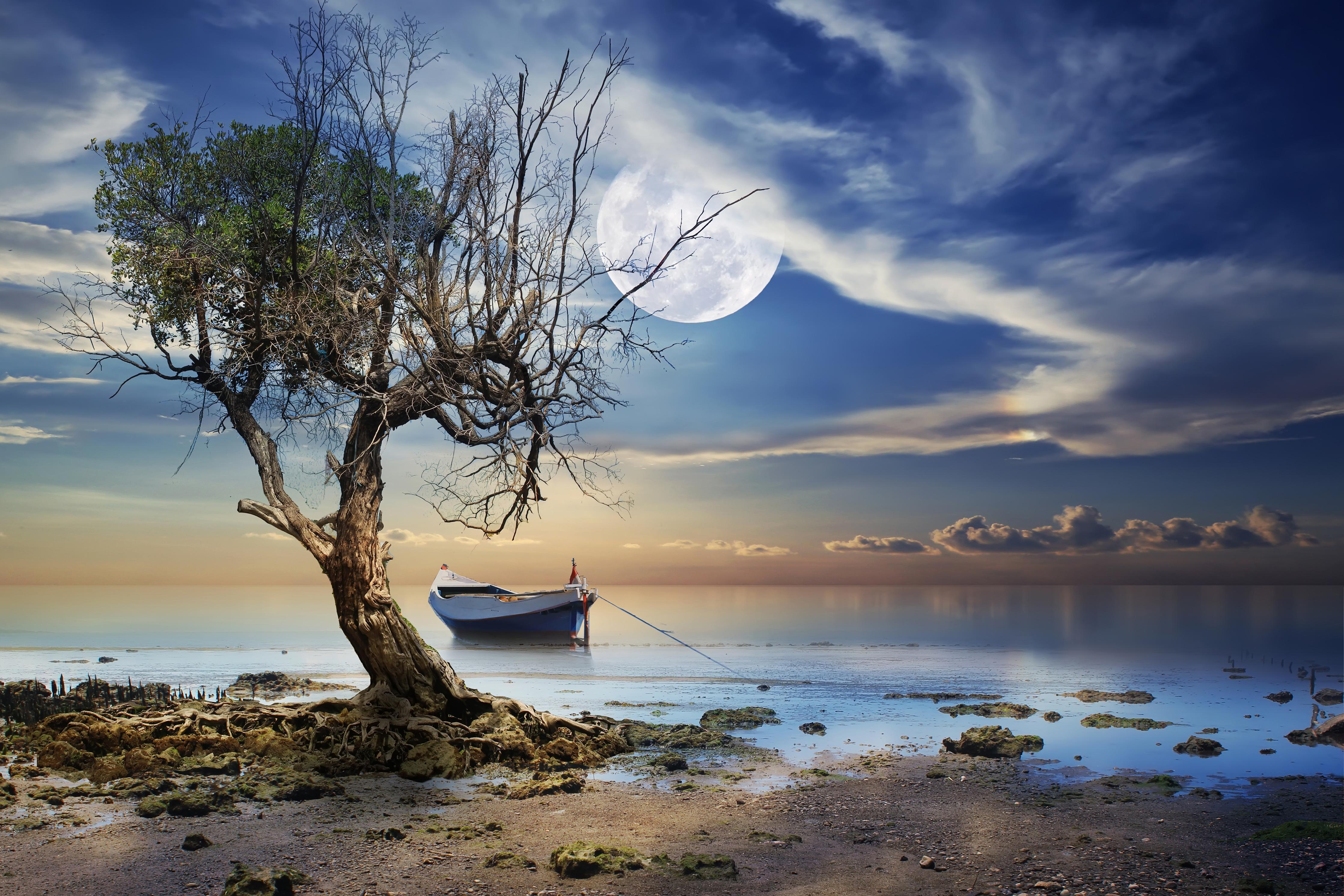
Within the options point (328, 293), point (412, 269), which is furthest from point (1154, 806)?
point (328, 293)

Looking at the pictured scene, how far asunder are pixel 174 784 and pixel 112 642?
3154 centimetres

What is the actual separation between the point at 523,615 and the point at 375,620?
28.6 metres

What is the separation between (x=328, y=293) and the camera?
1161cm

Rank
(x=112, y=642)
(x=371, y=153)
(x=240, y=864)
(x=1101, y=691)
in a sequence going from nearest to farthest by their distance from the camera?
1. (x=240, y=864)
2. (x=371, y=153)
3. (x=1101, y=691)
4. (x=112, y=642)

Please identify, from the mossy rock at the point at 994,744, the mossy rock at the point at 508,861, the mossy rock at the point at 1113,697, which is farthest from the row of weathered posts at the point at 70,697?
the mossy rock at the point at 1113,697

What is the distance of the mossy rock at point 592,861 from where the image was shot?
6141 millimetres

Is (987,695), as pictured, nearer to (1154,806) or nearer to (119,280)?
(1154,806)

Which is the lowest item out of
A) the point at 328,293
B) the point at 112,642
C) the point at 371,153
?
the point at 112,642

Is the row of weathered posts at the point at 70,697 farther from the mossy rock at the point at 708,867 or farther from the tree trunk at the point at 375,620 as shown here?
the mossy rock at the point at 708,867

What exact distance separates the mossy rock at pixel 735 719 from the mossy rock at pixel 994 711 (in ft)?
11.5

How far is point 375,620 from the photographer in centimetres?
1069

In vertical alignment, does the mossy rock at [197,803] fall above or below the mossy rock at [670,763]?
above

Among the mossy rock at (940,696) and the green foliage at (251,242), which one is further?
the mossy rock at (940,696)

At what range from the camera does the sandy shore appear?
6.02 m
